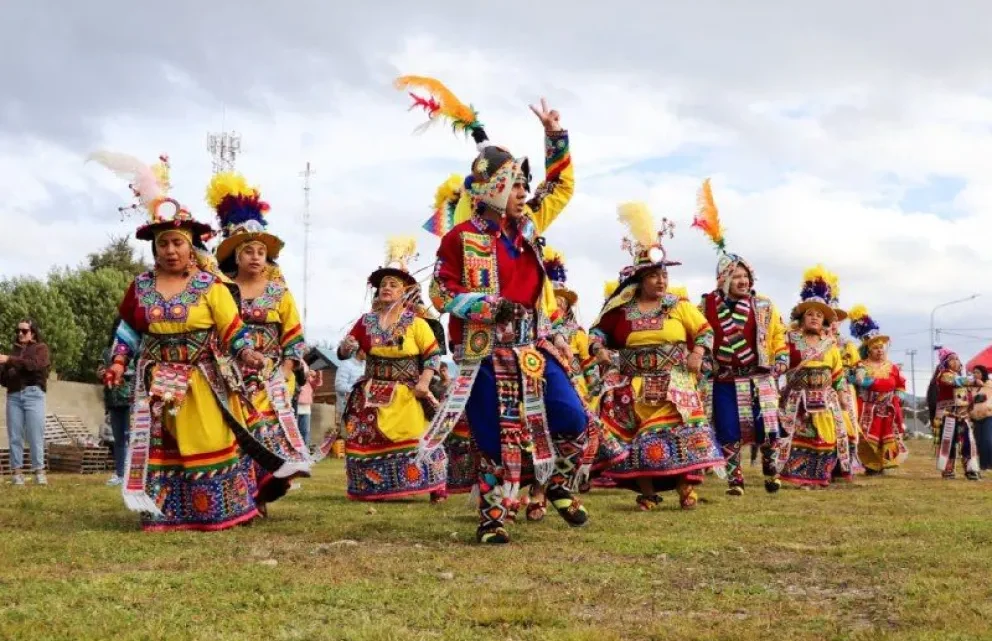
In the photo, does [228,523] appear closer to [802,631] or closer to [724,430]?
[802,631]

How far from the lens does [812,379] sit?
12.7 m

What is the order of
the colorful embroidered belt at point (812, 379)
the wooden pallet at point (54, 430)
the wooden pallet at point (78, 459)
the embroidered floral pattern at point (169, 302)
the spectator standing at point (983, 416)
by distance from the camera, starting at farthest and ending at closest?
the wooden pallet at point (54, 430) < the wooden pallet at point (78, 459) < the spectator standing at point (983, 416) < the colorful embroidered belt at point (812, 379) < the embroidered floral pattern at point (169, 302)

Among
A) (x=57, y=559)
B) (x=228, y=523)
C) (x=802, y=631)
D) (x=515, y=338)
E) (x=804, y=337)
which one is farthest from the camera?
(x=804, y=337)

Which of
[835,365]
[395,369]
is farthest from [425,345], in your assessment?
[835,365]

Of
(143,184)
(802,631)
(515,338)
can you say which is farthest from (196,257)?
(802,631)

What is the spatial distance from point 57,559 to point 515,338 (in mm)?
2798

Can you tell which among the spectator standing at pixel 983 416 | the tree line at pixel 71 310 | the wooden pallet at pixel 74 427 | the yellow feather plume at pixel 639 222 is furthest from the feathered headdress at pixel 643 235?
the tree line at pixel 71 310

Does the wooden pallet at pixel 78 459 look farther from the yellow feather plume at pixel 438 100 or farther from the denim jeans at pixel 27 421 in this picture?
the yellow feather plume at pixel 438 100

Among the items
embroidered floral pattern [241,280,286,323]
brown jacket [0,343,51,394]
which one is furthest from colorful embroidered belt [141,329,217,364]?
brown jacket [0,343,51,394]

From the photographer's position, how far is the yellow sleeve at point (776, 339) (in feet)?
37.3

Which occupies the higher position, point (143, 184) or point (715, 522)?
point (143, 184)

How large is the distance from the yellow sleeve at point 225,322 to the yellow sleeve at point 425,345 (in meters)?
3.03

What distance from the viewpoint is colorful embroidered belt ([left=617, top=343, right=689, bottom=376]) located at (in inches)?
380

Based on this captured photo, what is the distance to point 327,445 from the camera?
11430 mm
